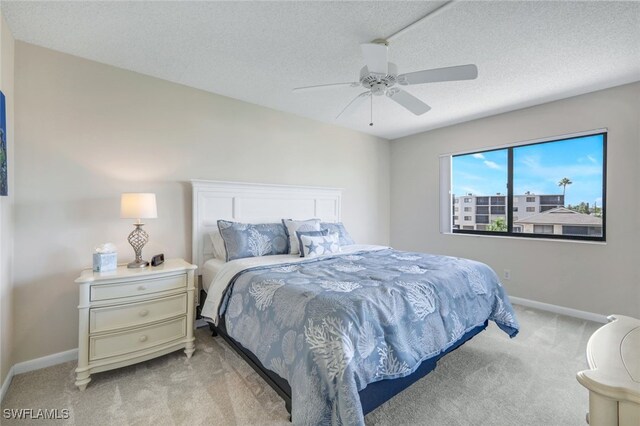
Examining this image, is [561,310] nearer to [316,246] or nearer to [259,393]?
[316,246]

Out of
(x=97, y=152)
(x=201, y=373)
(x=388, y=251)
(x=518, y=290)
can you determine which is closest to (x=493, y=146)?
(x=518, y=290)

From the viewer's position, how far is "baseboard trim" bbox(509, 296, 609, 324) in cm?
305

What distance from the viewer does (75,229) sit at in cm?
237

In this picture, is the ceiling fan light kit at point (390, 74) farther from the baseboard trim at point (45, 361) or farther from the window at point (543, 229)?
the baseboard trim at point (45, 361)

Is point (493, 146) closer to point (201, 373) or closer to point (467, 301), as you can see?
point (467, 301)

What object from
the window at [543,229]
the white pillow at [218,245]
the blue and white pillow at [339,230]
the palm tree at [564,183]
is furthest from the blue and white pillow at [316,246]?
the palm tree at [564,183]

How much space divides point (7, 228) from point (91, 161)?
2.52ft

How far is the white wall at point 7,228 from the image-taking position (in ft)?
6.10

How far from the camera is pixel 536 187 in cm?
360

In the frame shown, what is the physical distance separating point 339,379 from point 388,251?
6.71 ft

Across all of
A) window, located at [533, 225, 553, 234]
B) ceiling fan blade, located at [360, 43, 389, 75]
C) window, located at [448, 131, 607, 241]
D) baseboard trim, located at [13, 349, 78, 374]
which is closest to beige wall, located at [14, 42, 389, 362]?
baseboard trim, located at [13, 349, 78, 374]

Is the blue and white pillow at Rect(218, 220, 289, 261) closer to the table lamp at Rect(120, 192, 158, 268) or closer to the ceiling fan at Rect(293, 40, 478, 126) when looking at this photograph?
the table lamp at Rect(120, 192, 158, 268)

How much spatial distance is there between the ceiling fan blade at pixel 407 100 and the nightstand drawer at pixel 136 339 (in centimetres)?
Result: 262

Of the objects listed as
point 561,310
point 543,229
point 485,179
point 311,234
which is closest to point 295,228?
point 311,234
